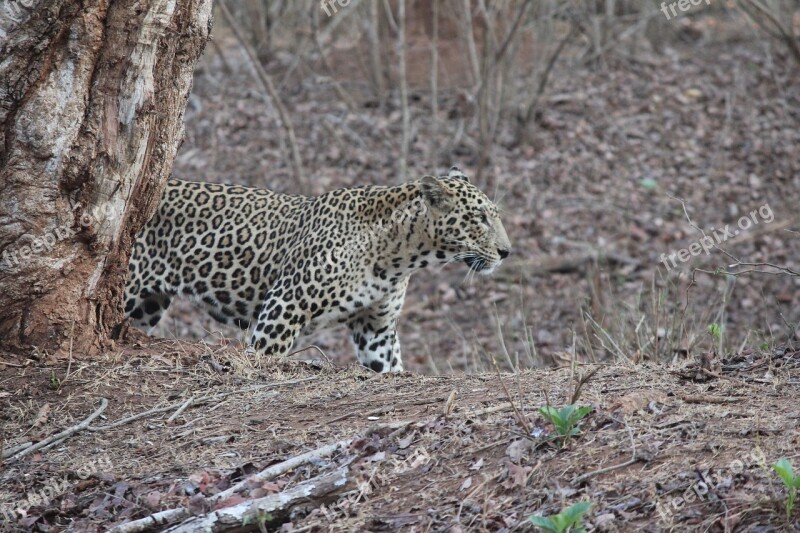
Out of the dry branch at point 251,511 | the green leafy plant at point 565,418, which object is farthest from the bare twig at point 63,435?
the green leafy plant at point 565,418

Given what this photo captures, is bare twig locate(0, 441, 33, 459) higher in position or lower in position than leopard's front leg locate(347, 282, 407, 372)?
higher

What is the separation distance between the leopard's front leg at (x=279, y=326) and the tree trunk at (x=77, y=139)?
2.08 metres

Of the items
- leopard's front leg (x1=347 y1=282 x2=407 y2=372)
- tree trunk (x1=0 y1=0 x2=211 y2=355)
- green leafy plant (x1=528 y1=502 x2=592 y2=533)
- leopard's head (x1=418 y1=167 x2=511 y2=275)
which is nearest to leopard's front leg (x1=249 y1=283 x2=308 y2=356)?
leopard's front leg (x1=347 y1=282 x2=407 y2=372)

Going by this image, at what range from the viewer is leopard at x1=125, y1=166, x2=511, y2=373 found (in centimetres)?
871

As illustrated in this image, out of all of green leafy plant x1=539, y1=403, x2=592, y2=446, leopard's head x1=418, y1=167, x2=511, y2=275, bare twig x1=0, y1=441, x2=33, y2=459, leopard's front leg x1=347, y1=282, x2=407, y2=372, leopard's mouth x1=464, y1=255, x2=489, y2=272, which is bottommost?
leopard's front leg x1=347, y1=282, x2=407, y2=372

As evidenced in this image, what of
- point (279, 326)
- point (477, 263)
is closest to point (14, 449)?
point (279, 326)

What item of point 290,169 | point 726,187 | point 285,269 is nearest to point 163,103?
point 285,269

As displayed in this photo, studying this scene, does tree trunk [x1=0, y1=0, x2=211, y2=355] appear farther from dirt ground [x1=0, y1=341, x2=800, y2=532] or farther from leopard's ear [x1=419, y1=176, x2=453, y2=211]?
leopard's ear [x1=419, y1=176, x2=453, y2=211]

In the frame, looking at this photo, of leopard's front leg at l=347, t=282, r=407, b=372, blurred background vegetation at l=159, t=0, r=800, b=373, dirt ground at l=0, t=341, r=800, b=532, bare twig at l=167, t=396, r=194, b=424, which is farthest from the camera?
blurred background vegetation at l=159, t=0, r=800, b=373

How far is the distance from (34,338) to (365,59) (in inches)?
469

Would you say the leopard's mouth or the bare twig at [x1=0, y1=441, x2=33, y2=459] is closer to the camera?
the bare twig at [x1=0, y1=441, x2=33, y2=459]

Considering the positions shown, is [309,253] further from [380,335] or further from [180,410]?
[180,410]

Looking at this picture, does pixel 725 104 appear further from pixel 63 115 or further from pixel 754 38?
pixel 63 115

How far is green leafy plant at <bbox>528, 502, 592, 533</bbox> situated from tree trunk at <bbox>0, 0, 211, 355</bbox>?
3.46 m
